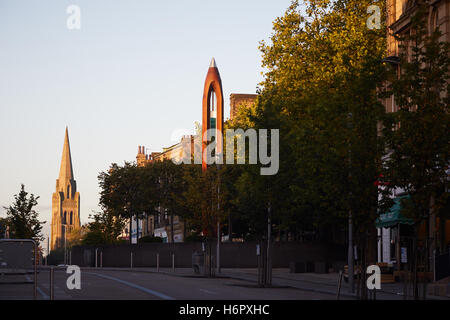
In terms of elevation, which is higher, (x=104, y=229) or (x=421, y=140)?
(x=421, y=140)

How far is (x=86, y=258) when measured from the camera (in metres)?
77.6

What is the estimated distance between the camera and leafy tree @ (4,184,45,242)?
76.9 meters

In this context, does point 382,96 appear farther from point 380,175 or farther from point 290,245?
point 290,245

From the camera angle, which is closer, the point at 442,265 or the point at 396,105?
the point at 442,265

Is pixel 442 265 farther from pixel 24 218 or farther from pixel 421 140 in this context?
pixel 24 218

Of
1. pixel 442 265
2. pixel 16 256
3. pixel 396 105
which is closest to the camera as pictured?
pixel 16 256

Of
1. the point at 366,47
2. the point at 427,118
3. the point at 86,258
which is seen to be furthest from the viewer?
the point at 86,258

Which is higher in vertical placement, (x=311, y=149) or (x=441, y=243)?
(x=311, y=149)

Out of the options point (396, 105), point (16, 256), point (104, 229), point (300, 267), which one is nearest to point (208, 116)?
point (104, 229)

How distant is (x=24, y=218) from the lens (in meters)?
77.8

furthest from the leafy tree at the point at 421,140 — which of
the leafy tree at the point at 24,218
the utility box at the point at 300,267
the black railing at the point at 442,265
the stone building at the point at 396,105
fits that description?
the leafy tree at the point at 24,218

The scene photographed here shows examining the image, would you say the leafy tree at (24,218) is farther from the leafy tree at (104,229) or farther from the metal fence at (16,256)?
the metal fence at (16,256)
